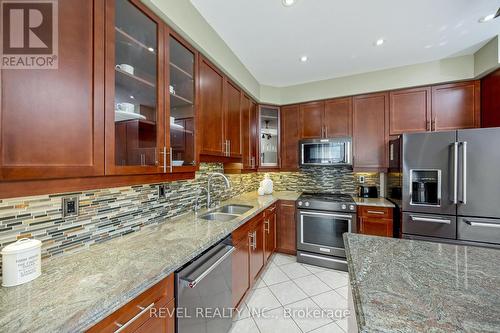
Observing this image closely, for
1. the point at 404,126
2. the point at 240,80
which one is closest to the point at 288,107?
the point at 240,80

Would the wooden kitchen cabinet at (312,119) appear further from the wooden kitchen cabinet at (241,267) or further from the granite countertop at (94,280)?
the granite countertop at (94,280)

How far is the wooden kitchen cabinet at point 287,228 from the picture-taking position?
9.57ft

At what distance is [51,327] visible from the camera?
0.59 m

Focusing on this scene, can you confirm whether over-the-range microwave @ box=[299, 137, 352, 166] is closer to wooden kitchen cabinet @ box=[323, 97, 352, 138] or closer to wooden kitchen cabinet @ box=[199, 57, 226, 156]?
wooden kitchen cabinet @ box=[323, 97, 352, 138]

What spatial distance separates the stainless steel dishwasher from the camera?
1.08 m

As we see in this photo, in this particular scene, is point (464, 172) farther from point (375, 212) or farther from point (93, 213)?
point (93, 213)

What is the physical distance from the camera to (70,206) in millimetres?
1102

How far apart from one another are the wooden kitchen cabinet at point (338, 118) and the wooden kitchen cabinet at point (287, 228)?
125cm

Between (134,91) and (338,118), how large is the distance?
272 cm

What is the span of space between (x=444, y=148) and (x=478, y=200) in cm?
57

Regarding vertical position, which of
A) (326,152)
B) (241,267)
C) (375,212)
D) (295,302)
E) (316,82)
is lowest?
(295,302)

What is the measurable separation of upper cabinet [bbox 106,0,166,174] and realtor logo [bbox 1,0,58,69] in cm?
21

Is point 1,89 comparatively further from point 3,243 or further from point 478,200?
point 478,200

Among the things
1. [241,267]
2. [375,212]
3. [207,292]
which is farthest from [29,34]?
[375,212]
